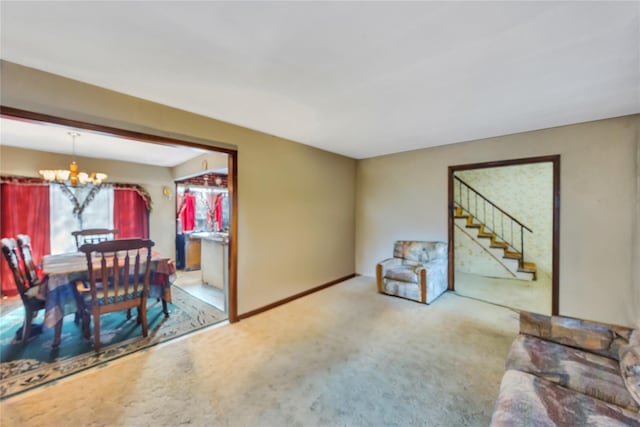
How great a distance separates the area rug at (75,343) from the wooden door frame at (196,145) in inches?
16.2

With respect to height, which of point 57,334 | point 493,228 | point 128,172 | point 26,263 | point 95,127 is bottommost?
point 57,334

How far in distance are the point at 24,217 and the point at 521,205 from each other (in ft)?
30.2

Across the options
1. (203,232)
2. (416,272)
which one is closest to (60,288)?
(203,232)

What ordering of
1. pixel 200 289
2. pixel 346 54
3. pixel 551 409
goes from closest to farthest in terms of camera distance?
pixel 551 409 < pixel 346 54 < pixel 200 289

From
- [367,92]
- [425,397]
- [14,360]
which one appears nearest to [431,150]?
[367,92]

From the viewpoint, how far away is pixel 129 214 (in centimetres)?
505

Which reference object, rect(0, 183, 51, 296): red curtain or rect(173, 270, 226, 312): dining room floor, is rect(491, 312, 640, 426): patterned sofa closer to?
rect(173, 270, 226, 312): dining room floor

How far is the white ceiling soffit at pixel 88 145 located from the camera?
10.1 ft

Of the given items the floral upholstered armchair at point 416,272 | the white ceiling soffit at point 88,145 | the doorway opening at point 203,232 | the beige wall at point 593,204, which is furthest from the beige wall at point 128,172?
the beige wall at point 593,204

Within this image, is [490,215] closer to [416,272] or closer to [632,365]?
[416,272]

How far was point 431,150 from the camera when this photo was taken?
4.12 meters

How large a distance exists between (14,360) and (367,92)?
388 centimetres

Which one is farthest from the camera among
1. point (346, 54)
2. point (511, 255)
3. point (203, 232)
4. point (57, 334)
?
point (203, 232)

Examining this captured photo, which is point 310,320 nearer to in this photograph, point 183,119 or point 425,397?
point 425,397
